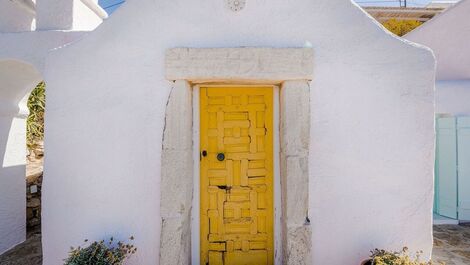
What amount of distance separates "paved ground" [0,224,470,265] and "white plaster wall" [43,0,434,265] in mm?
1319

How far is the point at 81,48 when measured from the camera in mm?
2846

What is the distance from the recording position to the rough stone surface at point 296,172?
270cm

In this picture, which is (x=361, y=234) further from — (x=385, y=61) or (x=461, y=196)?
(x=461, y=196)

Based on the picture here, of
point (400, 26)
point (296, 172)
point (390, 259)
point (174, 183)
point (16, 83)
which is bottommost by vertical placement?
point (390, 259)

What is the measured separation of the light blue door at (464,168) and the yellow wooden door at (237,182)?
397cm

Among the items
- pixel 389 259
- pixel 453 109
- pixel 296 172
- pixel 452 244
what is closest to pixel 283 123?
pixel 296 172

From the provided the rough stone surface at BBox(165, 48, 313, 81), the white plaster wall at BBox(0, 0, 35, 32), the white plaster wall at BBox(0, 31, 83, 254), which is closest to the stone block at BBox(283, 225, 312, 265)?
the rough stone surface at BBox(165, 48, 313, 81)

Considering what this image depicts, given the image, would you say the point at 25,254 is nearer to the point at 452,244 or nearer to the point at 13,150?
the point at 13,150

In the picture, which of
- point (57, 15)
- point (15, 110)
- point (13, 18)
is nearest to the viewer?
point (57, 15)

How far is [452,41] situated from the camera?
5.41m

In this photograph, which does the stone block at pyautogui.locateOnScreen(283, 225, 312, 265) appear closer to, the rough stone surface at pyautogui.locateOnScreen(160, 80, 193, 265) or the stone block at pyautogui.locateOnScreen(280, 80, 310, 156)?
the stone block at pyautogui.locateOnScreen(280, 80, 310, 156)

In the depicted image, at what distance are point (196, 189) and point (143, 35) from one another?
1.74 m

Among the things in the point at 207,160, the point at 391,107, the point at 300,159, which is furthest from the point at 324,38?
the point at 207,160

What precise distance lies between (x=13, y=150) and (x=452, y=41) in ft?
26.8
